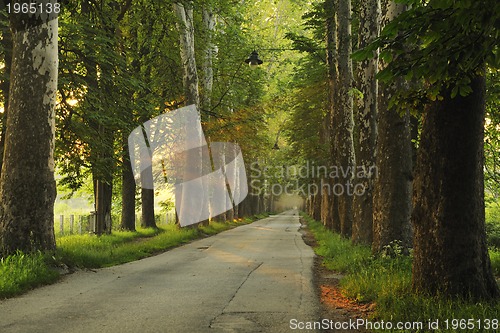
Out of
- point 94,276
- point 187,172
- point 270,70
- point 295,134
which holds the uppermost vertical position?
point 270,70

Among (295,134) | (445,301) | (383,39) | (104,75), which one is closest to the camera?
(383,39)

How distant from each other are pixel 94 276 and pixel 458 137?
7429 millimetres

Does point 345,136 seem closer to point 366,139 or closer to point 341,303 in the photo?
point 366,139

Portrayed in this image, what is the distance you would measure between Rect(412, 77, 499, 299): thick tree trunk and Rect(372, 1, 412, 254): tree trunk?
3.75 meters

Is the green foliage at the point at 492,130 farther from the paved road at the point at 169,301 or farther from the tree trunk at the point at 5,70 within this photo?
the tree trunk at the point at 5,70

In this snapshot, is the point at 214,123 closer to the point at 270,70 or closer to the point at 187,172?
the point at 187,172

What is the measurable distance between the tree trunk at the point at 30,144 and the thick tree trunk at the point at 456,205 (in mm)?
7625

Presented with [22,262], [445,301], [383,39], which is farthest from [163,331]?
[22,262]

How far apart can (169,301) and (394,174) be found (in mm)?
5539

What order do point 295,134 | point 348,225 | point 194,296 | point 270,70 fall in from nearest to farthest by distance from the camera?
1. point 194,296
2. point 348,225
3. point 295,134
4. point 270,70

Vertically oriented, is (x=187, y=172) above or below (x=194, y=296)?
above

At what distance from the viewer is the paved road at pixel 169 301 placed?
5.86 m

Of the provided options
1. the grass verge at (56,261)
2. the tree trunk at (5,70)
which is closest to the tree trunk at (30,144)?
the grass verge at (56,261)

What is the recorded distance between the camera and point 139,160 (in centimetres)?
2533
